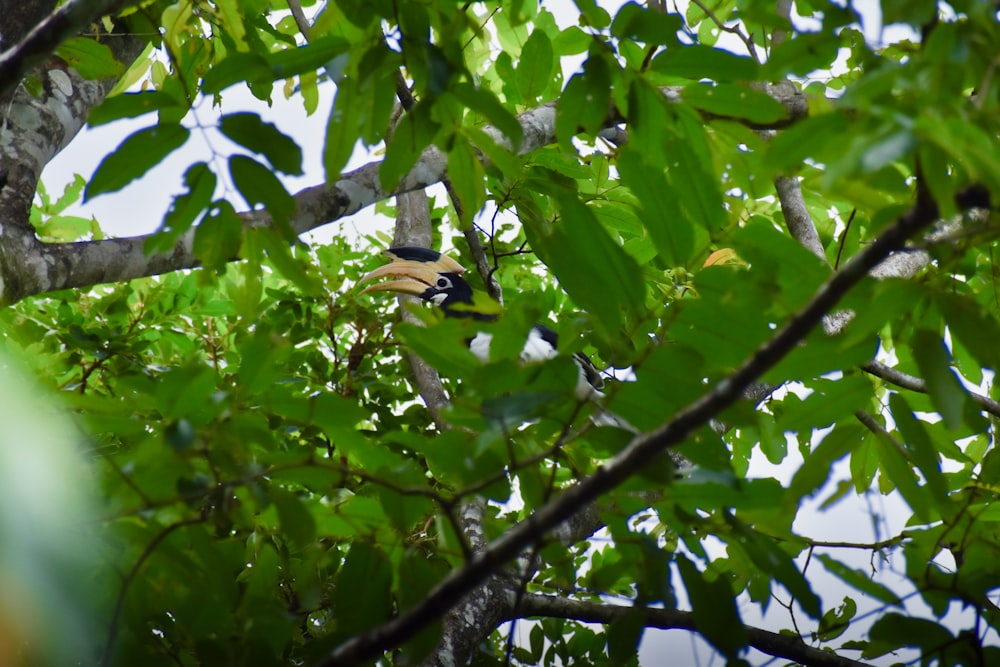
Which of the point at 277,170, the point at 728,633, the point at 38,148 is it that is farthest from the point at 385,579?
the point at 38,148

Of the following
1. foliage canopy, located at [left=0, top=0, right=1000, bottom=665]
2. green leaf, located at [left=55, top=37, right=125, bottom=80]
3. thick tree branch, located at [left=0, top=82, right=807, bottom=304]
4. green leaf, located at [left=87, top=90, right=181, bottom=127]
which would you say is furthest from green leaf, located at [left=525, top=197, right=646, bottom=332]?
green leaf, located at [left=55, top=37, right=125, bottom=80]

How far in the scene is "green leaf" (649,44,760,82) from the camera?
3.45ft

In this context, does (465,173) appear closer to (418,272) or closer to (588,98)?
(588,98)

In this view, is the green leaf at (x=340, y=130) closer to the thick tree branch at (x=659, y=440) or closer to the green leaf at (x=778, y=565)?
the thick tree branch at (x=659, y=440)

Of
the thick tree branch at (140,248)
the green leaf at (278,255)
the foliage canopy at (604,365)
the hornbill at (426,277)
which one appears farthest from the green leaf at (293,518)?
the hornbill at (426,277)

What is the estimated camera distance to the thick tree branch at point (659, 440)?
0.65m

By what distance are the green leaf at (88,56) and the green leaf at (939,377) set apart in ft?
4.51

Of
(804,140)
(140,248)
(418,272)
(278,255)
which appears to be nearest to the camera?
(804,140)

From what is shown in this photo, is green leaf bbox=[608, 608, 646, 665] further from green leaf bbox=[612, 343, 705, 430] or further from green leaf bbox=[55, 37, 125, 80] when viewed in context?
green leaf bbox=[55, 37, 125, 80]

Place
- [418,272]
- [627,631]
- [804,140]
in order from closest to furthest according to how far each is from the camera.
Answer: [804,140], [627,631], [418,272]

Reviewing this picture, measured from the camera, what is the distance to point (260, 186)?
0.98 metres

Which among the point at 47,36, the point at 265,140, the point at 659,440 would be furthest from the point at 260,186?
the point at 659,440

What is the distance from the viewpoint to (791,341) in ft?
2.18

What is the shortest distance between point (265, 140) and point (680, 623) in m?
1.17
